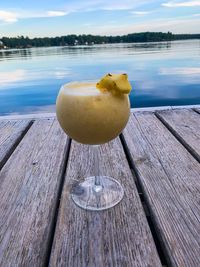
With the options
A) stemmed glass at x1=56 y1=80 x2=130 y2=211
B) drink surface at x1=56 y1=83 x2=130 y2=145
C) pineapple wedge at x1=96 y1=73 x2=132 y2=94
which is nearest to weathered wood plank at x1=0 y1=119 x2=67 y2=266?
stemmed glass at x1=56 y1=80 x2=130 y2=211

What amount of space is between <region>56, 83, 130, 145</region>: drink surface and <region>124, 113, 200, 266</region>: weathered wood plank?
10.7 inches

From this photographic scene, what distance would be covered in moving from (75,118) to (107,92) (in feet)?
0.46

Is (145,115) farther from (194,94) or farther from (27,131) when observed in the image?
(194,94)

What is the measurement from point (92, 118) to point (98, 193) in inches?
12.4

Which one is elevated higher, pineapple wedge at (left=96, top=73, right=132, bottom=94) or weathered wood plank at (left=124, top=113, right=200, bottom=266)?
pineapple wedge at (left=96, top=73, right=132, bottom=94)

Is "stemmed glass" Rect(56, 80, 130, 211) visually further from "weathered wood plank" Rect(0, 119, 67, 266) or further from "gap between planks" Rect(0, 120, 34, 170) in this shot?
"gap between planks" Rect(0, 120, 34, 170)

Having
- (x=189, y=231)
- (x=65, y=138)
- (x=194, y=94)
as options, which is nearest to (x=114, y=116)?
(x=189, y=231)

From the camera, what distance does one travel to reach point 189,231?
0.64m

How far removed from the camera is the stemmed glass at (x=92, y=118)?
71cm

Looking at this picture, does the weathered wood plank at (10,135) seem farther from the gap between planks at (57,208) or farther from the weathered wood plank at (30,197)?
the gap between planks at (57,208)

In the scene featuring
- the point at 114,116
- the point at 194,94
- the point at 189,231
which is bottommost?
the point at 194,94

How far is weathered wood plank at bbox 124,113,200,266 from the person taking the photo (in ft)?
1.96

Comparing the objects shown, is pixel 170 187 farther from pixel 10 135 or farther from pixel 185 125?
pixel 10 135

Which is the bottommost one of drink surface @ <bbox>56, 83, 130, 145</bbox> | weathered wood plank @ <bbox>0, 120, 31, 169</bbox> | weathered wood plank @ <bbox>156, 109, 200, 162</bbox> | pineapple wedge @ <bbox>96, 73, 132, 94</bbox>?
weathered wood plank @ <bbox>0, 120, 31, 169</bbox>
